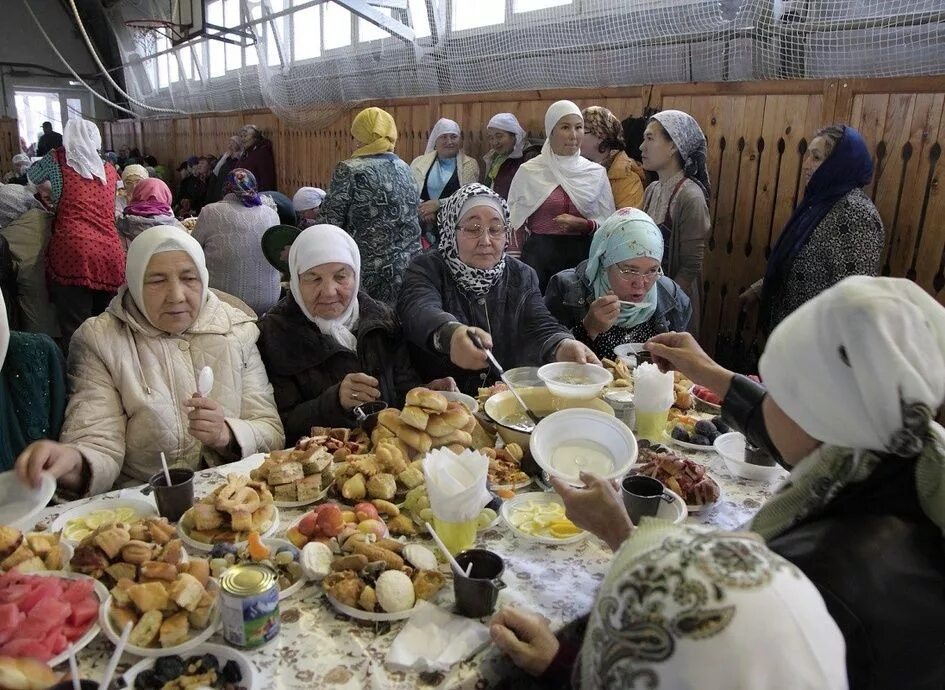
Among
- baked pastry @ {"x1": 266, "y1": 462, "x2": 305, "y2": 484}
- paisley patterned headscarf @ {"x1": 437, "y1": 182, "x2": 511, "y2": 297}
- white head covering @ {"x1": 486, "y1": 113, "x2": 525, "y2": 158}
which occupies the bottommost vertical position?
baked pastry @ {"x1": 266, "y1": 462, "x2": 305, "y2": 484}

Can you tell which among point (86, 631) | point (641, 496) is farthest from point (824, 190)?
point (86, 631)

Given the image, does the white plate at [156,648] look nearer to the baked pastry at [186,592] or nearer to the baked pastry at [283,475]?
the baked pastry at [186,592]

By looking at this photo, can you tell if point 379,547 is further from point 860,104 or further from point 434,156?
point 434,156

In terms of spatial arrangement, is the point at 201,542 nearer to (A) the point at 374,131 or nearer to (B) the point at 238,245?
Result: (B) the point at 238,245

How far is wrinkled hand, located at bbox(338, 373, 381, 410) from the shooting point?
7.32 ft

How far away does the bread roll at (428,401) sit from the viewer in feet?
5.96

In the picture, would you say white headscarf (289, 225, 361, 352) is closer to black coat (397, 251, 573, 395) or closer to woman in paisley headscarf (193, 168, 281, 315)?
black coat (397, 251, 573, 395)

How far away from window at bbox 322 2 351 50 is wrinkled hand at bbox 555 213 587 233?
6.13 metres

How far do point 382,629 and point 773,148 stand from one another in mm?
4375

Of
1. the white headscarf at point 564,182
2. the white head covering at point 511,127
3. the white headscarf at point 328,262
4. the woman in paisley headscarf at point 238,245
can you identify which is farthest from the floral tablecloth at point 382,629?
the white head covering at point 511,127

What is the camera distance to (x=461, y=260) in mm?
2762

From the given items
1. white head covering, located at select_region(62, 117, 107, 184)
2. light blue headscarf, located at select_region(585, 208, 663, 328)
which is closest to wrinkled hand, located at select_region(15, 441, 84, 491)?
light blue headscarf, located at select_region(585, 208, 663, 328)

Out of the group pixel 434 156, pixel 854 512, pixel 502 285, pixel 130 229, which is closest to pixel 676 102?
pixel 434 156

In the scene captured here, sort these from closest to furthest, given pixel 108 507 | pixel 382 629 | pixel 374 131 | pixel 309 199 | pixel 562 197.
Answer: pixel 382 629 → pixel 108 507 → pixel 374 131 → pixel 562 197 → pixel 309 199
